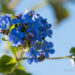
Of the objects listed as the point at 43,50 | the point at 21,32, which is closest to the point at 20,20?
the point at 21,32

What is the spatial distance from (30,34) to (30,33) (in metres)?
0.01

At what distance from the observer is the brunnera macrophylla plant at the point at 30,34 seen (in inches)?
136

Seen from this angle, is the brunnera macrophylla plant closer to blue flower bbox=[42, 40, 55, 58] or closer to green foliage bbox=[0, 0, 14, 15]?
blue flower bbox=[42, 40, 55, 58]

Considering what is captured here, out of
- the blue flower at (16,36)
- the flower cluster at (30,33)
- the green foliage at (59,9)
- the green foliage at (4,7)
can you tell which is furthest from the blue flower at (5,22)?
the green foliage at (59,9)

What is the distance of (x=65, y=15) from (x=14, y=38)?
3.16m

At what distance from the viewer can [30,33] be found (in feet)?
11.2

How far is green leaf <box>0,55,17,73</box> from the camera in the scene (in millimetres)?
3740

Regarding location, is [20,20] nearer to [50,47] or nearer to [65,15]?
[50,47]

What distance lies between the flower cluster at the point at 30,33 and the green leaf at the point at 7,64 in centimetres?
29

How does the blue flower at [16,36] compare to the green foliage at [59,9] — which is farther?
the green foliage at [59,9]

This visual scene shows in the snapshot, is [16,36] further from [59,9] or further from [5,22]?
[59,9]

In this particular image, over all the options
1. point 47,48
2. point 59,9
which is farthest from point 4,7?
point 47,48

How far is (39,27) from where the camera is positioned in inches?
137

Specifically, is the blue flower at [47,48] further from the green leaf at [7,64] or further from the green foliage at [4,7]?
the green foliage at [4,7]
